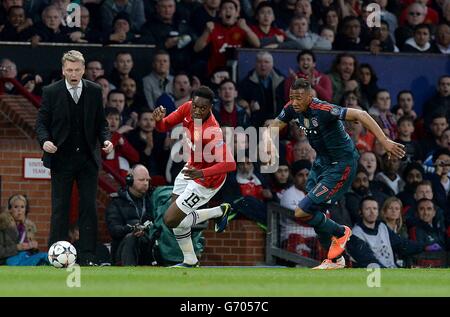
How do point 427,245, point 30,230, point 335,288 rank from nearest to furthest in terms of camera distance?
1. point 335,288
2. point 30,230
3. point 427,245

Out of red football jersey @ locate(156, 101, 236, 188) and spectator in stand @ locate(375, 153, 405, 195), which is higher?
red football jersey @ locate(156, 101, 236, 188)

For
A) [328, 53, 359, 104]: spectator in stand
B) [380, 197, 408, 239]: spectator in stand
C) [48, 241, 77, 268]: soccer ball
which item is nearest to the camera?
[48, 241, 77, 268]: soccer ball

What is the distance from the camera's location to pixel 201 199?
49.6 ft

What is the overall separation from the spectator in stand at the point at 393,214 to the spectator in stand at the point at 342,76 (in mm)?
2403

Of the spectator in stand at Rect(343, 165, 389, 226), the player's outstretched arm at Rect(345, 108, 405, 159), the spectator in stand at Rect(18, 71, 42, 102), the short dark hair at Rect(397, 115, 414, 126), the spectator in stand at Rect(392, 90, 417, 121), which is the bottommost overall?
the spectator in stand at Rect(343, 165, 389, 226)

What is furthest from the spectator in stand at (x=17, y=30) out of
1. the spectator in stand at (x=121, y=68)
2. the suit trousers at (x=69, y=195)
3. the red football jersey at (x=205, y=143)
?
the red football jersey at (x=205, y=143)

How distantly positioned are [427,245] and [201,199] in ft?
15.2

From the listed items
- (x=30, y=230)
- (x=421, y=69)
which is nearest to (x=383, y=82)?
(x=421, y=69)

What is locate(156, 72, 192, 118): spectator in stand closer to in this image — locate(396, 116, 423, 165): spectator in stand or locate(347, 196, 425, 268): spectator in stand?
locate(347, 196, 425, 268): spectator in stand

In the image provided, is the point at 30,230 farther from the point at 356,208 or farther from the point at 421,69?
the point at 421,69

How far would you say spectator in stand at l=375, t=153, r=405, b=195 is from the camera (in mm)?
19719

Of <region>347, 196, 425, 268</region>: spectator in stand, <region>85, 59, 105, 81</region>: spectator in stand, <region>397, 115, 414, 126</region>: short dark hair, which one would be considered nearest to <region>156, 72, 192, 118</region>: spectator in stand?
<region>85, 59, 105, 81</region>: spectator in stand

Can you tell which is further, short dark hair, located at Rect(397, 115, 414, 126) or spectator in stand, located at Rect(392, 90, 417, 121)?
spectator in stand, located at Rect(392, 90, 417, 121)

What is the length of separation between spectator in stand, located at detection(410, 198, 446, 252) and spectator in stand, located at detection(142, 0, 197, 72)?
13.1 feet
